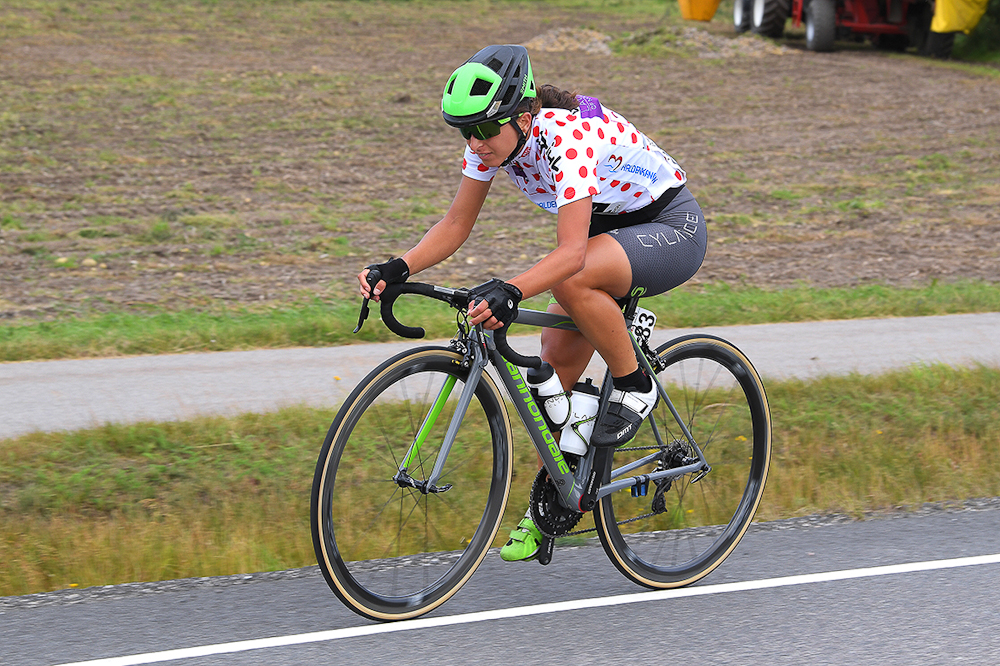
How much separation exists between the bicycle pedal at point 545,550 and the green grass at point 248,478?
36.2 inches

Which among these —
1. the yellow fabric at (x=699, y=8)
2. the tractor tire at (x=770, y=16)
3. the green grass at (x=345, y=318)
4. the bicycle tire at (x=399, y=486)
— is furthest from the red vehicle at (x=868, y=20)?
the bicycle tire at (x=399, y=486)

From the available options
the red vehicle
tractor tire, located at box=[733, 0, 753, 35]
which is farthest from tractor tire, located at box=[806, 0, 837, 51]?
tractor tire, located at box=[733, 0, 753, 35]

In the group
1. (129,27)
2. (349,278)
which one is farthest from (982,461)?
(129,27)

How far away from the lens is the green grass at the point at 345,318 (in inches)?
298

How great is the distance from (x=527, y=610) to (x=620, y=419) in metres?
0.80

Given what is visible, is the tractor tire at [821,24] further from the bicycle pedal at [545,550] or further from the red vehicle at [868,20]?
the bicycle pedal at [545,550]

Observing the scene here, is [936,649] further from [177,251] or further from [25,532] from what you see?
[177,251]

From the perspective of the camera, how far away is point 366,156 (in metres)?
15.4

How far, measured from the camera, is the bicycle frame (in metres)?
4.05

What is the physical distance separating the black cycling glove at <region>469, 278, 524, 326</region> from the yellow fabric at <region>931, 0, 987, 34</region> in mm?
23285

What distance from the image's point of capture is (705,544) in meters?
4.75

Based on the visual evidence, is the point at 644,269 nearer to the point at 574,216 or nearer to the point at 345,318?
the point at 574,216

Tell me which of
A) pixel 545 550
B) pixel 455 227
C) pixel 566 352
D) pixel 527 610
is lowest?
pixel 527 610

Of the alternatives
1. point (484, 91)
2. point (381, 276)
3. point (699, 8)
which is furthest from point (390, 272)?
point (699, 8)
